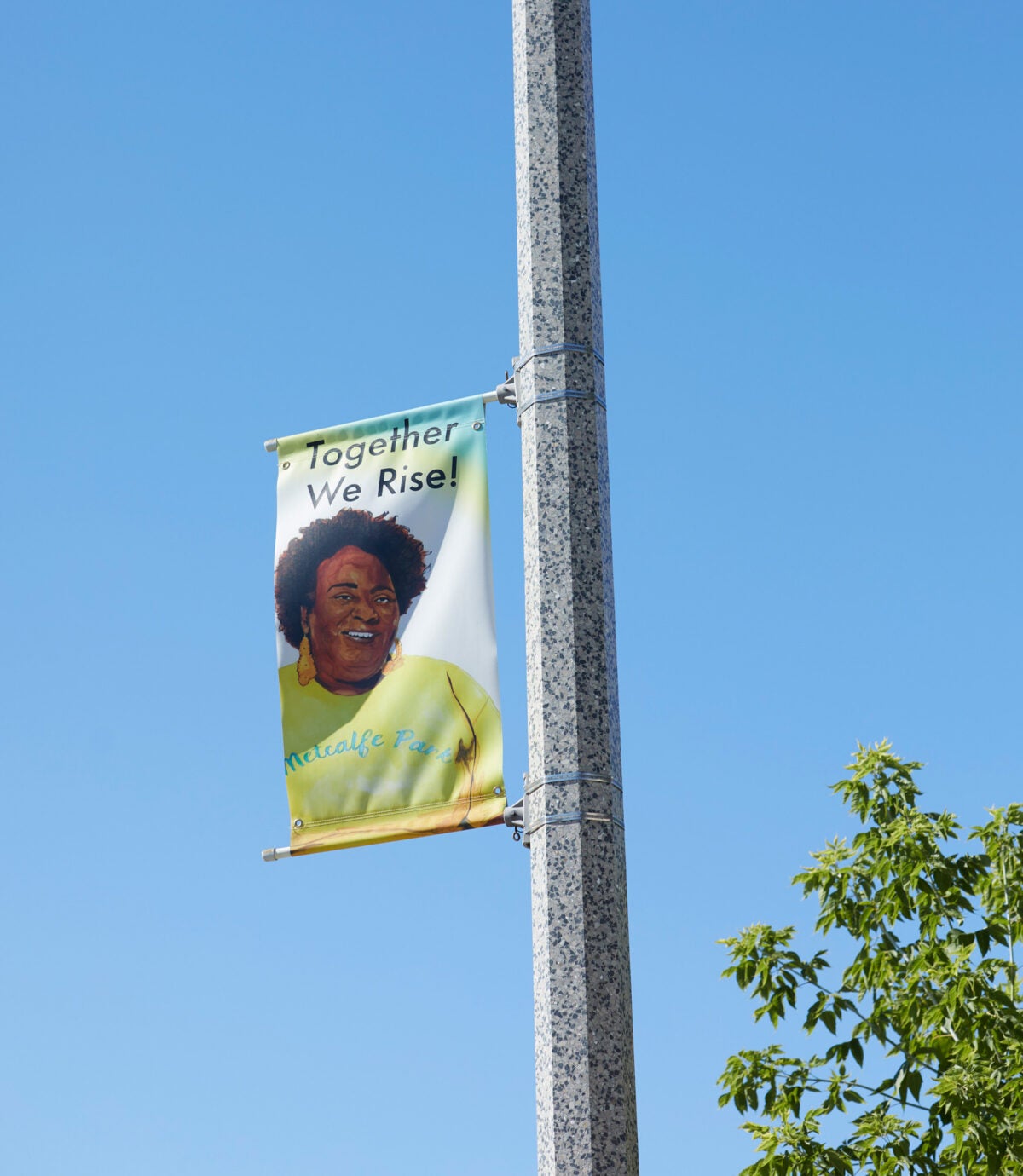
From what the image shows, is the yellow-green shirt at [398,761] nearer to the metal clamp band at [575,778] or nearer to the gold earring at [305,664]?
the gold earring at [305,664]

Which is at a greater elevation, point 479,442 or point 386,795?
point 479,442

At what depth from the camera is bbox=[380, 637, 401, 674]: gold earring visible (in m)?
6.07

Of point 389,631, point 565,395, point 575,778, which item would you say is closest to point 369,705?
point 389,631

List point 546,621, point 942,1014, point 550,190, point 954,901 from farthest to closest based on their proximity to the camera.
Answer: point 954,901
point 942,1014
point 550,190
point 546,621

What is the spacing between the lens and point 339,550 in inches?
247

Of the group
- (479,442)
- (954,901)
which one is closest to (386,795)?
(479,442)

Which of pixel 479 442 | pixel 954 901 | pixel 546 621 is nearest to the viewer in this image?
pixel 546 621

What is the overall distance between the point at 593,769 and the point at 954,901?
5.59m

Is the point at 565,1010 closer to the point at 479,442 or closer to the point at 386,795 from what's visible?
the point at 386,795

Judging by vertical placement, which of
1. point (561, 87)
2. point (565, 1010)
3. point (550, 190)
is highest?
point (561, 87)

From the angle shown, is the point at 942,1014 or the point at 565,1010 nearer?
the point at 565,1010

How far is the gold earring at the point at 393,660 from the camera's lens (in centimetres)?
607

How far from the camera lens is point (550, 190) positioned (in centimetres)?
571

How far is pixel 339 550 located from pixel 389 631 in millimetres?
407
